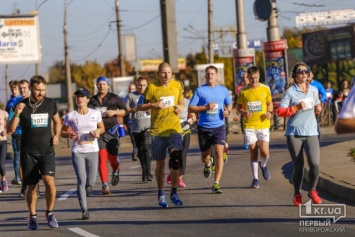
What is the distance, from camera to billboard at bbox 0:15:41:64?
6600cm

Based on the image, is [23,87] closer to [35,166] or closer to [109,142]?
[109,142]

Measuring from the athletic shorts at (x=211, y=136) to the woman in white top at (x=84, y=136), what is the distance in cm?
219

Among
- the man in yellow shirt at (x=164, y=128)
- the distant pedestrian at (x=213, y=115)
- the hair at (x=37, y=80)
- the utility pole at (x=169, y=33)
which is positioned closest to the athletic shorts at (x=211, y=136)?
the distant pedestrian at (x=213, y=115)

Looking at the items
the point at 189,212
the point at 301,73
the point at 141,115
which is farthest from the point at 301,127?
the point at 141,115

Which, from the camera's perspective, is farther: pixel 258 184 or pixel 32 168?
pixel 258 184

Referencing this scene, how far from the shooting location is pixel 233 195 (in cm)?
1562

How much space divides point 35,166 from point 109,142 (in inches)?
180

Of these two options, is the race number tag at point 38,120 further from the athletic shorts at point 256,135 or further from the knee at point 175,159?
the athletic shorts at point 256,135

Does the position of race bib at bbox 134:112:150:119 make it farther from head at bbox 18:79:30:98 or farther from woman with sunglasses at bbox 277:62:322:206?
woman with sunglasses at bbox 277:62:322:206

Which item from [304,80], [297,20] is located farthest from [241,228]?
[297,20]

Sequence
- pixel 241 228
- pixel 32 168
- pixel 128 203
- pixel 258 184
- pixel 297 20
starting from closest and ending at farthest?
pixel 241 228 → pixel 32 168 → pixel 128 203 → pixel 258 184 → pixel 297 20

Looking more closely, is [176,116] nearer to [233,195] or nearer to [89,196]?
[233,195]

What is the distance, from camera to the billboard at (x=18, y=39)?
217 ft

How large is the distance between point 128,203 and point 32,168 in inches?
109
